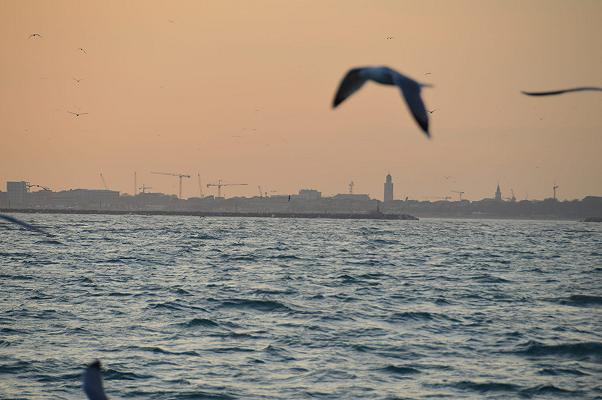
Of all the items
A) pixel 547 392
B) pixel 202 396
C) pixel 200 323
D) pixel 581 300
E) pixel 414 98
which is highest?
pixel 414 98

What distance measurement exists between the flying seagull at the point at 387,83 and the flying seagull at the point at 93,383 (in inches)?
93.3

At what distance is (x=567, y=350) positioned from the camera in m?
19.2

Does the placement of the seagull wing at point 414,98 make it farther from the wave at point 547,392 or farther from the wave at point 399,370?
the wave at point 399,370

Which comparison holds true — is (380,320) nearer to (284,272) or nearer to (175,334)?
(175,334)

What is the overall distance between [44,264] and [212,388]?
30.5 meters

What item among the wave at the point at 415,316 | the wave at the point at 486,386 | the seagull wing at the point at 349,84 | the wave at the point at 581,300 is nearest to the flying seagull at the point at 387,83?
the seagull wing at the point at 349,84

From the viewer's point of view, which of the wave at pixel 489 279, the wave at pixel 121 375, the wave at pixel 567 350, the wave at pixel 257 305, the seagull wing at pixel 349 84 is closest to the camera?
the seagull wing at pixel 349 84

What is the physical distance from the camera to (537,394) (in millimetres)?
15398

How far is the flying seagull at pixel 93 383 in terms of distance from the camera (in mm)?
5387

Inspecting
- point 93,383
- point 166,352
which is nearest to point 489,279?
point 166,352

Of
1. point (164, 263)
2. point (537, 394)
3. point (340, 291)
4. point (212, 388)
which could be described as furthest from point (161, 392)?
point (164, 263)

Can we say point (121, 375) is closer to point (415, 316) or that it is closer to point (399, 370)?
point (399, 370)

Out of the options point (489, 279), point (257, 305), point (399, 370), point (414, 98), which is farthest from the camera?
point (489, 279)

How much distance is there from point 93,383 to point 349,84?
255 cm
